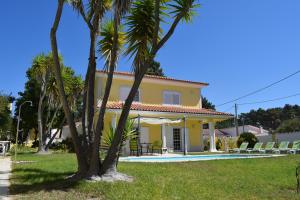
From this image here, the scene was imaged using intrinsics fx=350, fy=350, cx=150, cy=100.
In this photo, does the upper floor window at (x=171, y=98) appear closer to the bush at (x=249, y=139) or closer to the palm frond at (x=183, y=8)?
the bush at (x=249, y=139)

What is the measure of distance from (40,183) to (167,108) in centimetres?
1990

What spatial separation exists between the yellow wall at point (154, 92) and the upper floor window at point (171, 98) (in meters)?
0.36

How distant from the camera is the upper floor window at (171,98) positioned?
31266 mm

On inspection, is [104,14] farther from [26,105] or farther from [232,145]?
[26,105]

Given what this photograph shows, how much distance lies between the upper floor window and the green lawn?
1699 centimetres

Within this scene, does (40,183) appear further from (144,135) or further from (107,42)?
(144,135)

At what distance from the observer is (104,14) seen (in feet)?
38.1

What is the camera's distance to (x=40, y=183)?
1060cm

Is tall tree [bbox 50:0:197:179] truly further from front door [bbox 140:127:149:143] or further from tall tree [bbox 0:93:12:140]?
tall tree [bbox 0:93:12:140]

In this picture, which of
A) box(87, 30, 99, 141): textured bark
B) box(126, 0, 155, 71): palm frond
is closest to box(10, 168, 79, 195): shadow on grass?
box(87, 30, 99, 141): textured bark

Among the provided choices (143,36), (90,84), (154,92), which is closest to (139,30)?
(143,36)

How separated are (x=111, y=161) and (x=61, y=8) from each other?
4766mm

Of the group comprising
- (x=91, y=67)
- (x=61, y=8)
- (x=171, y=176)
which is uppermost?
(x=61, y=8)

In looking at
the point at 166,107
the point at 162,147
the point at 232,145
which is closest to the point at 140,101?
the point at 166,107
